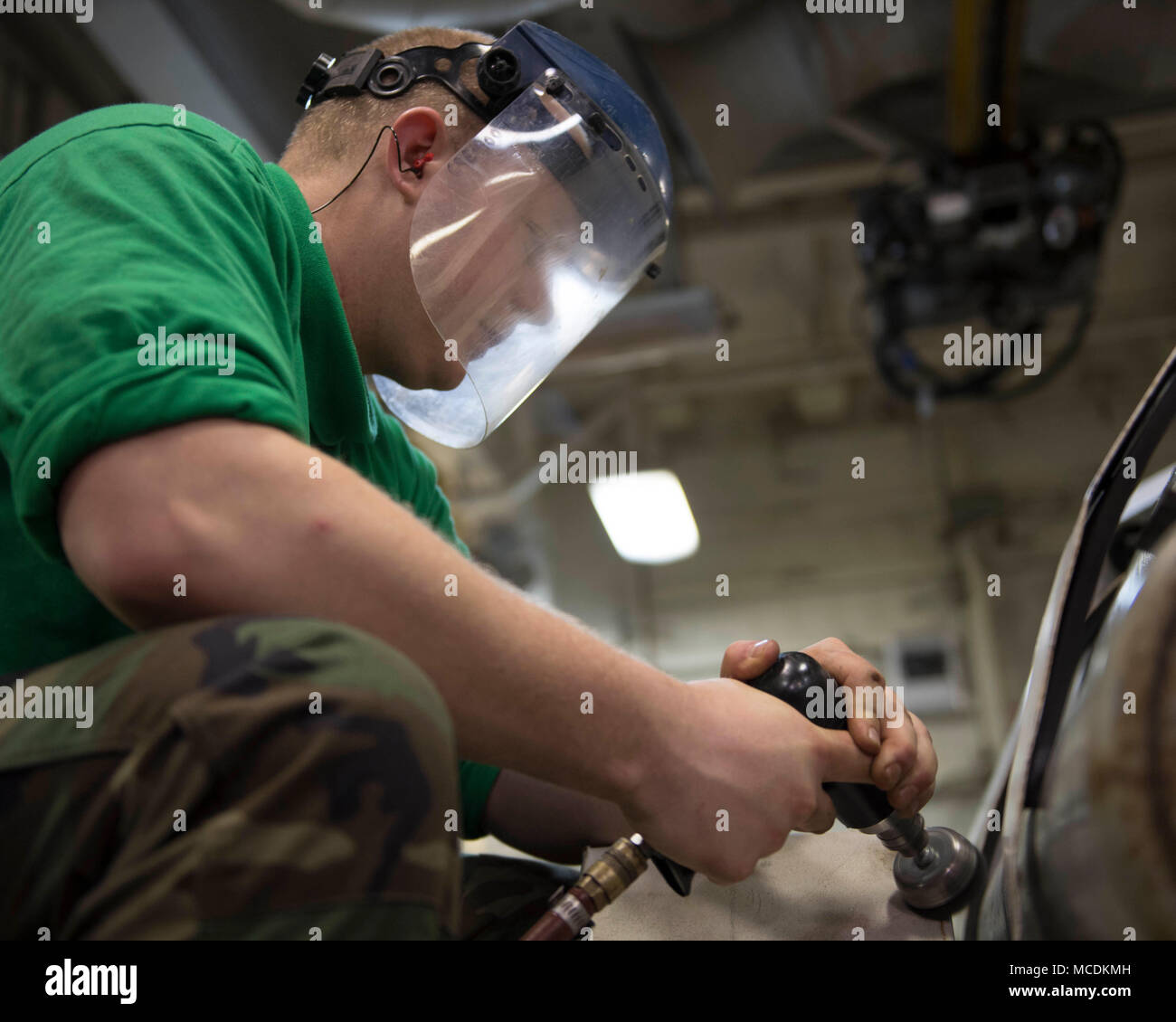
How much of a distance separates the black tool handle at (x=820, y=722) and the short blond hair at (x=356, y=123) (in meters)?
0.78

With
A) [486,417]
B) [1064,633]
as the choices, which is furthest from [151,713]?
[486,417]

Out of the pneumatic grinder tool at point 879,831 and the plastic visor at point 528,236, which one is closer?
the pneumatic grinder tool at point 879,831

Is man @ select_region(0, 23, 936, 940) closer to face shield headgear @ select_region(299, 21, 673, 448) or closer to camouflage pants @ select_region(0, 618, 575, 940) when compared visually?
camouflage pants @ select_region(0, 618, 575, 940)

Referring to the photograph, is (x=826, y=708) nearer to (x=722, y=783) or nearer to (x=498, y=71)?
(x=722, y=783)

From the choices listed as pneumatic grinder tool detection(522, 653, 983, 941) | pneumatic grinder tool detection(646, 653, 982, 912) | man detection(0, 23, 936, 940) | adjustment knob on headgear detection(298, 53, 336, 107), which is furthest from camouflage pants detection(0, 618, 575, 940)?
adjustment knob on headgear detection(298, 53, 336, 107)

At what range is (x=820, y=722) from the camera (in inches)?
36.3

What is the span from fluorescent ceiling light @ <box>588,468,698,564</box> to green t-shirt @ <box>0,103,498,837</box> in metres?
4.15

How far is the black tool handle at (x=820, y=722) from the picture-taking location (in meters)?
A: 0.92

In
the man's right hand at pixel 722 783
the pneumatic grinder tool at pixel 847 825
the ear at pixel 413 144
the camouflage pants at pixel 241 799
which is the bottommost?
the pneumatic grinder tool at pixel 847 825

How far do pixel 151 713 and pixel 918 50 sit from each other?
3150 millimetres

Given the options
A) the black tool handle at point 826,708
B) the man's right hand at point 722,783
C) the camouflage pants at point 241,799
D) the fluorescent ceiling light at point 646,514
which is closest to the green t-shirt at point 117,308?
the camouflage pants at point 241,799

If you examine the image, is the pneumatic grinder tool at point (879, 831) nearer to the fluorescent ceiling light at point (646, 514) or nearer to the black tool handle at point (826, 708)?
the black tool handle at point (826, 708)

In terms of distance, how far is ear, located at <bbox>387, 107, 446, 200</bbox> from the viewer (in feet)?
4.21
